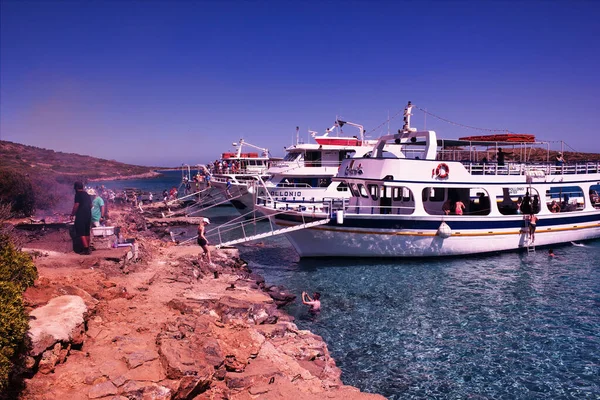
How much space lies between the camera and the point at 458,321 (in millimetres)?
13586

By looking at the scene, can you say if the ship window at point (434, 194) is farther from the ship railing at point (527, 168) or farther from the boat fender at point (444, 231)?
the boat fender at point (444, 231)

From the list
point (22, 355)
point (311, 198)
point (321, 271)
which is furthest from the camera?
point (311, 198)

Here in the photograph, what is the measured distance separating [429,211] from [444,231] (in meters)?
2.63

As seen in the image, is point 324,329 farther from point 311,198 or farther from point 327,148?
point 327,148

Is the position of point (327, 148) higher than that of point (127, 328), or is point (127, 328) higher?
point (327, 148)

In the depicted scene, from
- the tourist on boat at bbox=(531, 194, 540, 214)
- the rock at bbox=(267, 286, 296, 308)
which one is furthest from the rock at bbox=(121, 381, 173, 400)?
the tourist on boat at bbox=(531, 194, 540, 214)

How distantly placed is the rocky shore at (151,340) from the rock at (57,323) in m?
0.02

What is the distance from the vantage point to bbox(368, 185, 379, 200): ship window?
2248 cm

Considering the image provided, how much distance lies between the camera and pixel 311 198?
31.5 metres

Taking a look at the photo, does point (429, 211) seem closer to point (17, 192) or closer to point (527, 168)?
point (527, 168)

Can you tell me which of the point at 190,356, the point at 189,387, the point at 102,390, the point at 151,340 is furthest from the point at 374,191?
the point at 102,390

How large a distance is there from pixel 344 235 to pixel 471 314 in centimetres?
764

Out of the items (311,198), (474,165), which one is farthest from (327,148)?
(474,165)

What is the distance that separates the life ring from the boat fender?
8.18 feet
